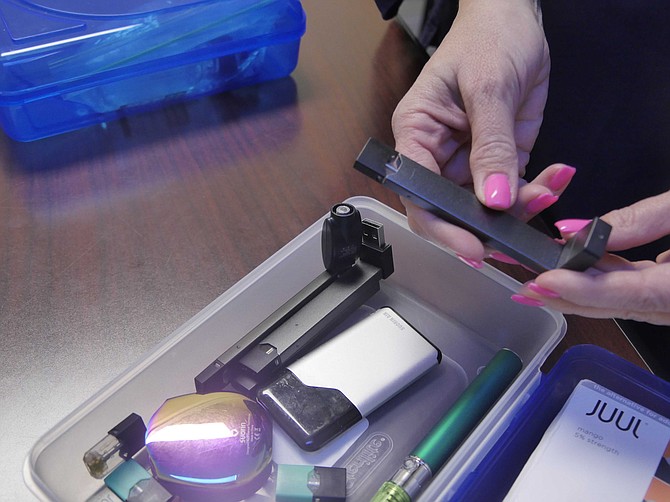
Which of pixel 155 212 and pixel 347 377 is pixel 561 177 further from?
pixel 155 212

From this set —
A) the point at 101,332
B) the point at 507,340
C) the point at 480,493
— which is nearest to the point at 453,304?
the point at 507,340

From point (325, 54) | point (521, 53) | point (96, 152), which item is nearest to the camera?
point (521, 53)

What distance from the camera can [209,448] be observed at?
406 mm

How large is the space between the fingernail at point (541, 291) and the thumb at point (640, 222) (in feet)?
0.18

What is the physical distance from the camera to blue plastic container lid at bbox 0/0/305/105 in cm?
58

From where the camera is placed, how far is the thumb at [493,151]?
43 cm

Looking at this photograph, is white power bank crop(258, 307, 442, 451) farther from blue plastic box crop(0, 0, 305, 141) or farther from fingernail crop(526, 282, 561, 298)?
blue plastic box crop(0, 0, 305, 141)

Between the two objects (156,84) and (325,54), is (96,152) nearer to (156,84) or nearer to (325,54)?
(156,84)

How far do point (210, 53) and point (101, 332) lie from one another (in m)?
0.29

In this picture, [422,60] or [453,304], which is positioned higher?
[422,60]

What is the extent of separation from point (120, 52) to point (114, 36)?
0.05 ft

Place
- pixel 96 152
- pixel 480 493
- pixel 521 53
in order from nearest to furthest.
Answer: pixel 480 493
pixel 521 53
pixel 96 152

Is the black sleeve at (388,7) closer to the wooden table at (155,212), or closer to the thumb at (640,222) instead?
the wooden table at (155,212)

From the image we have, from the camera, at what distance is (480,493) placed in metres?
0.42
